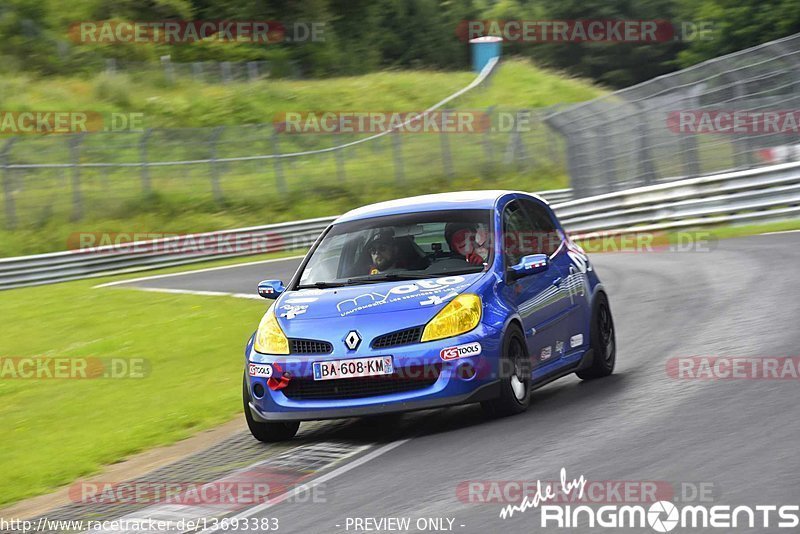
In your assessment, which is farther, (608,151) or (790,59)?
(608,151)

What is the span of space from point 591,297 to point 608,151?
18279mm

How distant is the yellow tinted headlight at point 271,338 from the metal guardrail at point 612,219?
1512 centimetres

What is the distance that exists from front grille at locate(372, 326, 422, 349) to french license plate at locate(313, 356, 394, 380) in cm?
10

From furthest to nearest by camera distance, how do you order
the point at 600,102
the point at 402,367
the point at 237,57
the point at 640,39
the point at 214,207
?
the point at 640,39, the point at 237,57, the point at 214,207, the point at 600,102, the point at 402,367

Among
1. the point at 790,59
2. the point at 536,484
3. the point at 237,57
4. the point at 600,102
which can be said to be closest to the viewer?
the point at 536,484

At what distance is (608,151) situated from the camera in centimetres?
2811

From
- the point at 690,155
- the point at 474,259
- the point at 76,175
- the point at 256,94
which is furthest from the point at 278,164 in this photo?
the point at 474,259

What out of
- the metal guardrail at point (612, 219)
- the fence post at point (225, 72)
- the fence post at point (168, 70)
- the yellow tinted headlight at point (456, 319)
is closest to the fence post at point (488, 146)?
the metal guardrail at point (612, 219)

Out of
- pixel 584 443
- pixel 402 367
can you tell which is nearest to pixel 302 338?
pixel 402 367

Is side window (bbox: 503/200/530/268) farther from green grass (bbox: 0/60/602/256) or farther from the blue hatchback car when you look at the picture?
green grass (bbox: 0/60/602/256)

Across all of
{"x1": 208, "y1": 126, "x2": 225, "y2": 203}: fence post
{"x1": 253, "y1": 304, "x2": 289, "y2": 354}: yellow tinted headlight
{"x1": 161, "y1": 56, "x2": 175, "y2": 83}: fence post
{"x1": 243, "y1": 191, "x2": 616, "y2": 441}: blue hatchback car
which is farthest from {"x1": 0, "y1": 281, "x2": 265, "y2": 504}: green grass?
{"x1": 161, "y1": 56, "x2": 175, "y2": 83}: fence post

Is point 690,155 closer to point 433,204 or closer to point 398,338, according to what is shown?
point 433,204

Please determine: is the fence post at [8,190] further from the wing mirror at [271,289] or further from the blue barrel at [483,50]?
the blue barrel at [483,50]

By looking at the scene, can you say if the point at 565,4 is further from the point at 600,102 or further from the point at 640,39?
the point at 600,102
